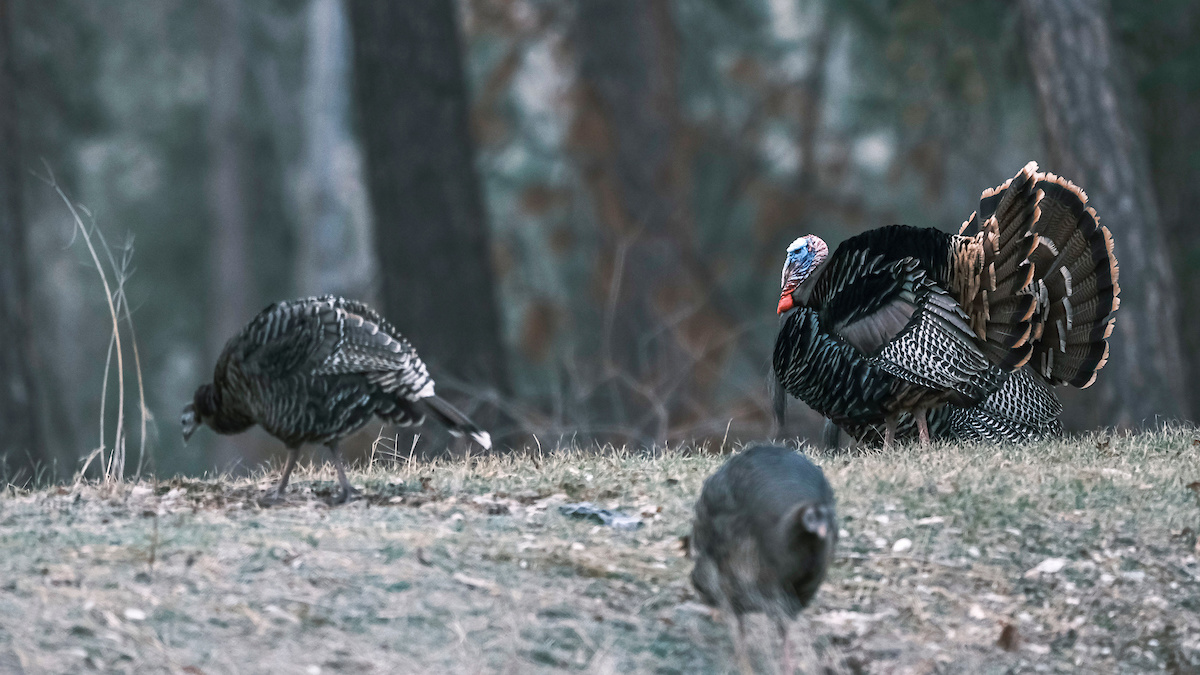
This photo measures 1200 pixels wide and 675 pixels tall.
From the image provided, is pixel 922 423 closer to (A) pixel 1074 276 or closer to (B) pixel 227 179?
(A) pixel 1074 276

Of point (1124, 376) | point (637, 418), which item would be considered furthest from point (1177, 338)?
point (637, 418)

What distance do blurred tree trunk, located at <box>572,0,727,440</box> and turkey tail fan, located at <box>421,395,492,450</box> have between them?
833 cm

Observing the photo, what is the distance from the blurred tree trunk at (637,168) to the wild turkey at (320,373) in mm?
8602

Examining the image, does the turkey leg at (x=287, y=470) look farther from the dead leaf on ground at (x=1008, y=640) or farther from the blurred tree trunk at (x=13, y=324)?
the blurred tree trunk at (x=13, y=324)

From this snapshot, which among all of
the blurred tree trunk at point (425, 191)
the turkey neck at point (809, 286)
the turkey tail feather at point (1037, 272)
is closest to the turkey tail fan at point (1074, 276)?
the turkey tail feather at point (1037, 272)

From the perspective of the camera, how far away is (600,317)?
18.0 m

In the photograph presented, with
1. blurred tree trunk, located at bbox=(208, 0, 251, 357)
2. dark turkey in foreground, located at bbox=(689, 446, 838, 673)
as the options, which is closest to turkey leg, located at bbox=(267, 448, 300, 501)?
dark turkey in foreground, located at bbox=(689, 446, 838, 673)

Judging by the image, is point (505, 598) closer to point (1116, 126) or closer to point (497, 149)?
point (1116, 126)

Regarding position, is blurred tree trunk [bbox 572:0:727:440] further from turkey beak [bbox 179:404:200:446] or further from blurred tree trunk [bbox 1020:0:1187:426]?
turkey beak [bbox 179:404:200:446]

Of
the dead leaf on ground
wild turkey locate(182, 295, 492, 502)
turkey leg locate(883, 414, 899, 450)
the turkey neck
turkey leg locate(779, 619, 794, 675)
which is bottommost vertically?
the dead leaf on ground

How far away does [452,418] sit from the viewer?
22.1ft

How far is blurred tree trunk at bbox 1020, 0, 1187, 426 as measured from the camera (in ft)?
38.1

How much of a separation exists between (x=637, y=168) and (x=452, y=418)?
9.71 metres

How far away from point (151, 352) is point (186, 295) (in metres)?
1.71
